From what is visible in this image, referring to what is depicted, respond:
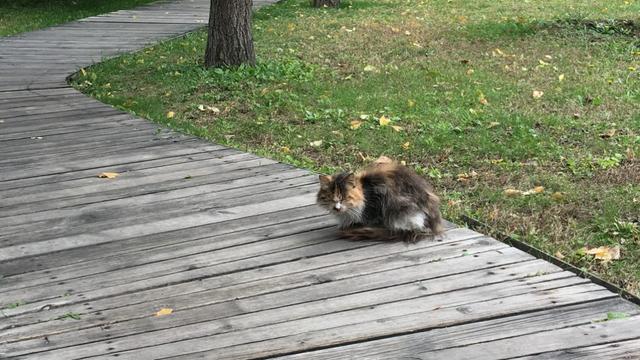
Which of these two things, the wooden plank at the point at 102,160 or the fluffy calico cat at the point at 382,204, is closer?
the fluffy calico cat at the point at 382,204

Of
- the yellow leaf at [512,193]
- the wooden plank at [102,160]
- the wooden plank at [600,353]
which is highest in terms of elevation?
the wooden plank at [600,353]

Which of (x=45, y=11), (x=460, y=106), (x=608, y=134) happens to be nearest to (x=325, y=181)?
(x=608, y=134)

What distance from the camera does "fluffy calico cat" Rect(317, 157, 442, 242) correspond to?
4520 millimetres

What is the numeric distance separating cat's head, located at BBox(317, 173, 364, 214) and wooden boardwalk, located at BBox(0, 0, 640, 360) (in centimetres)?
21

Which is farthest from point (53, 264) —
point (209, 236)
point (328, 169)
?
point (328, 169)

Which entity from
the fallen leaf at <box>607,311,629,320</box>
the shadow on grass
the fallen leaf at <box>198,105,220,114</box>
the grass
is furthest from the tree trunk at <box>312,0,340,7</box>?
the fallen leaf at <box>607,311,629,320</box>

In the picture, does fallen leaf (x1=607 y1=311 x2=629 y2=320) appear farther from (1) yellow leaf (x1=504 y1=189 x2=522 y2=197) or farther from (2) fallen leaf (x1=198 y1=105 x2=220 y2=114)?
(2) fallen leaf (x1=198 y1=105 x2=220 y2=114)

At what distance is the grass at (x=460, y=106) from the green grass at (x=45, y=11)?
3.65 m

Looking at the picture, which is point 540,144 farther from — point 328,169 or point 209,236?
point 209,236

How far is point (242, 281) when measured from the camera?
4.14 meters

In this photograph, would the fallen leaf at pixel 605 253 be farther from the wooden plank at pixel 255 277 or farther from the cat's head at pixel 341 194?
the cat's head at pixel 341 194

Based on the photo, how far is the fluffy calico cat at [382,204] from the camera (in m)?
4.52

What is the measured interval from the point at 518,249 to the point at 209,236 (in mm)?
1677

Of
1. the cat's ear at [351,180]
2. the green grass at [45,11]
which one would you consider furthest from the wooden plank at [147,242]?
the green grass at [45,11]
